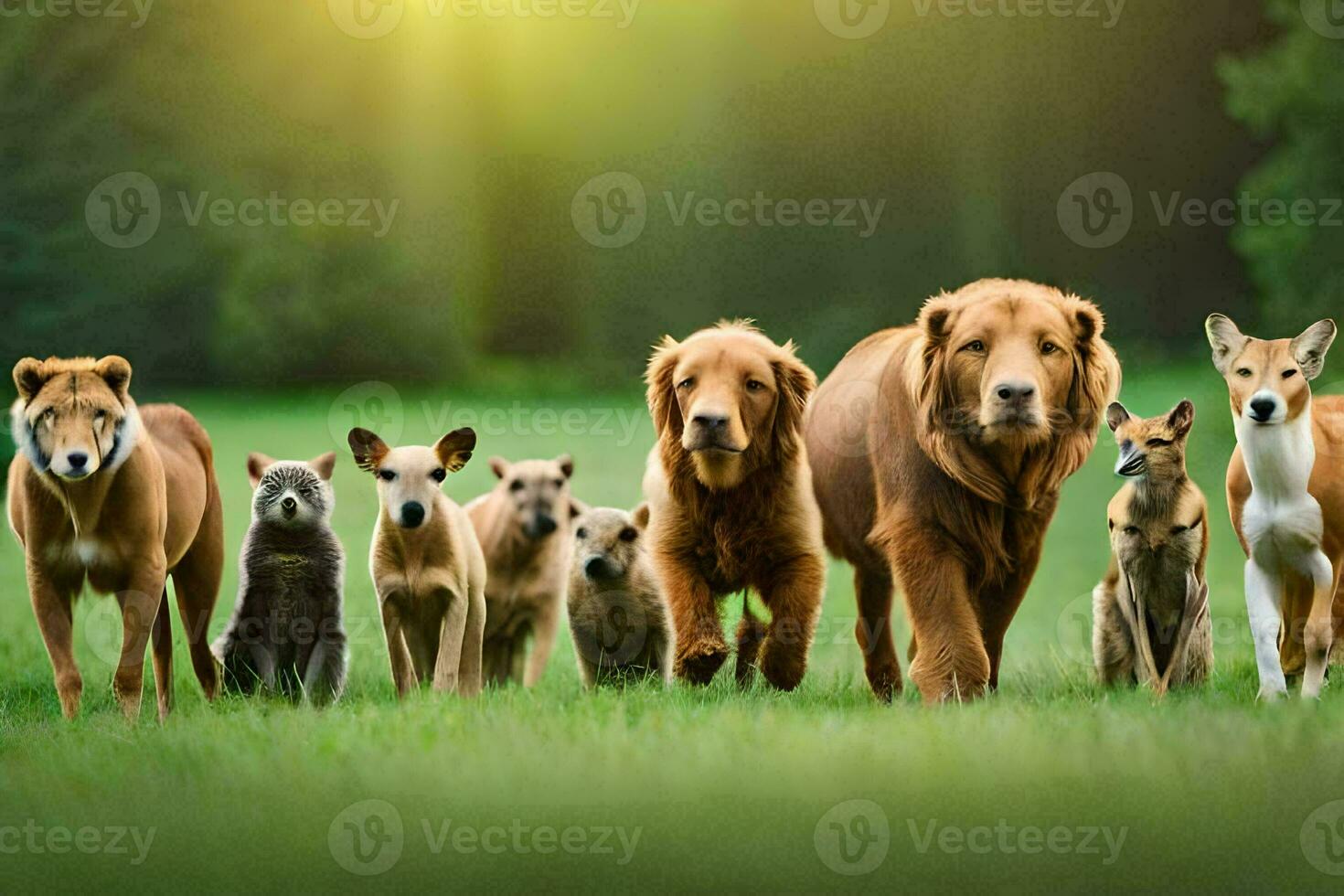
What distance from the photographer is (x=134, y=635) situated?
5.58 meters

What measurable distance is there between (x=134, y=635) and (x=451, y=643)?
1185 mm

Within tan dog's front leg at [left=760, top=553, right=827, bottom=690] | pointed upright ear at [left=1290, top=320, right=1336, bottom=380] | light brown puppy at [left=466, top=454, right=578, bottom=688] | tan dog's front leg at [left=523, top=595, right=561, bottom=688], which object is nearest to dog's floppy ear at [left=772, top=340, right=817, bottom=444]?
tan dog's front leg at [left=760, top=553, right=827, bottom=690]

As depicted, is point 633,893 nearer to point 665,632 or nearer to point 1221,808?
point 1221,808

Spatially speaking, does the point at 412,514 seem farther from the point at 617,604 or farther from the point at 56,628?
the point at 56,628

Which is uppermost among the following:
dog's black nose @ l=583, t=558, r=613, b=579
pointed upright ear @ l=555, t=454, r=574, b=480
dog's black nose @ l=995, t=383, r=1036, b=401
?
dog's black nose @ l=995, t=383, r=1036, b=401

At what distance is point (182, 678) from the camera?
22.6 ft

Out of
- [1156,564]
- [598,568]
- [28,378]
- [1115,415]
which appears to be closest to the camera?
[28,378]

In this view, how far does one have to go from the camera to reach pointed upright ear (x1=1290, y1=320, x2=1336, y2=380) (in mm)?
5469

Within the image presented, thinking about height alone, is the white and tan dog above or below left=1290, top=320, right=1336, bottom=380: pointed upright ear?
below

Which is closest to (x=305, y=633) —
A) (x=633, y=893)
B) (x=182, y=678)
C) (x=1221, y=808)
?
(x=182, y=678)

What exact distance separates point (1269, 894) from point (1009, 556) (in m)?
1.82

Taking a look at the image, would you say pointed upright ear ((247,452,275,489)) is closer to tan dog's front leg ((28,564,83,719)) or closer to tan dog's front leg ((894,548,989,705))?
tan dog's front leg ((28,564,83,719))

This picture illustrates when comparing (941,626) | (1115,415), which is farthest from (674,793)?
(1115,415)

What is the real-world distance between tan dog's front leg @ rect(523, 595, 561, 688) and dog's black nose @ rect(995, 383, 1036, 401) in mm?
2925
